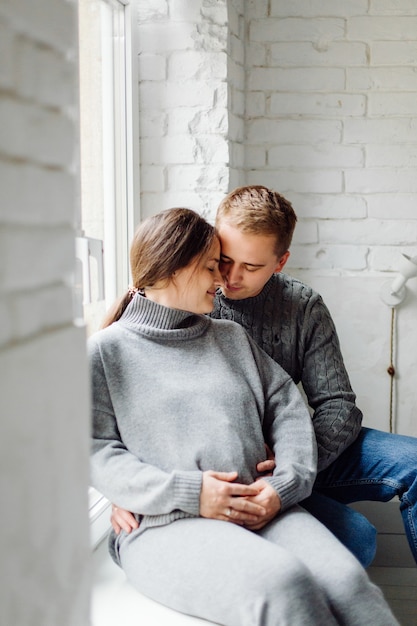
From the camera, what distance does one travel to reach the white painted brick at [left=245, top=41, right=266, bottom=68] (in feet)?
8.08

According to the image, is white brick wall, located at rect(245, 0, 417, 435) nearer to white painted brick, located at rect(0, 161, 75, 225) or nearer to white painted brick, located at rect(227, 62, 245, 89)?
white painted brick, located at rect(227, 62, 245, 89)

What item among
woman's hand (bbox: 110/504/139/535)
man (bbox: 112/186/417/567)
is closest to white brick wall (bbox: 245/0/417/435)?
man (bbox: 112/186/417/567)

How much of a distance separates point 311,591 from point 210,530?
0.72 ft

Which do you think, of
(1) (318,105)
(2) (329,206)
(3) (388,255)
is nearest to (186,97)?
(1) (318,105)

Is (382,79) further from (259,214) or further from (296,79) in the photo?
(259,214)

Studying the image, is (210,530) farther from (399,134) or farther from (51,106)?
(399,134)

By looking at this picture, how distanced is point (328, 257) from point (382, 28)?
0.72 meters

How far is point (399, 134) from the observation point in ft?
8.07

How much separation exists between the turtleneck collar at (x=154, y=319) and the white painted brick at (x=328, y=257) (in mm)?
920

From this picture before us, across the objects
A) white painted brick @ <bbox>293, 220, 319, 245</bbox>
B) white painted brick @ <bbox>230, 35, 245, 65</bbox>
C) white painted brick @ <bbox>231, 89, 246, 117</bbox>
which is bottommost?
white painted brick @ <bbox>293, 220, 319, 245</bbox>

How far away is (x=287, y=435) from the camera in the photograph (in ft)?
5.61

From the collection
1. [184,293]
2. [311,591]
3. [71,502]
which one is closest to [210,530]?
[311,591]

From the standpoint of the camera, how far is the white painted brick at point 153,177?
2266mm

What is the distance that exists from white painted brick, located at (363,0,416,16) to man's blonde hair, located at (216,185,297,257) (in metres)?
0.91
